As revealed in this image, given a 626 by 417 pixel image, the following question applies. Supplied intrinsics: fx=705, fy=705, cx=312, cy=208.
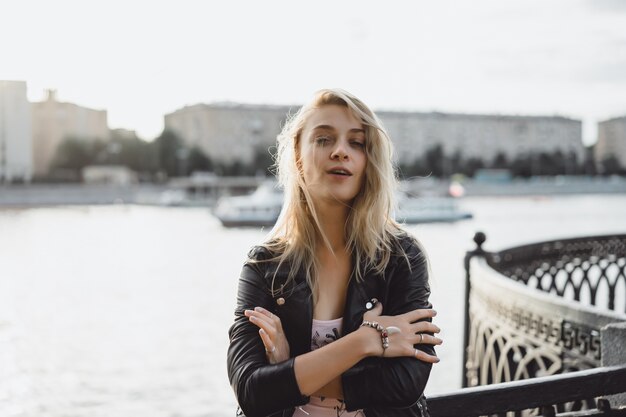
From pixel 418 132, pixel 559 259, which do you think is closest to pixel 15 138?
pixel 418 132

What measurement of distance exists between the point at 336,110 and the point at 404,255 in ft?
1.35

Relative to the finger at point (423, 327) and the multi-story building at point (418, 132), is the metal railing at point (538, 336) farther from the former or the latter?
the multi-story building at point (418, 132)

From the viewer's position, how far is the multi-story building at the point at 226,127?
8819 cm

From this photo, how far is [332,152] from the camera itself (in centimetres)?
181

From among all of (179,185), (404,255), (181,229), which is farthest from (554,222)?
(404,255)

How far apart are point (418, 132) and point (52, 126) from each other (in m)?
48.6

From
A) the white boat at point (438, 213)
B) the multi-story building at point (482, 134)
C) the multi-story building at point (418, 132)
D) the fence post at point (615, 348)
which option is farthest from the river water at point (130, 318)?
the multi-story building at point (482, 134)

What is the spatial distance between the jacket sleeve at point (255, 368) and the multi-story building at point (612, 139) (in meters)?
122

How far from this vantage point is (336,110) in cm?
182

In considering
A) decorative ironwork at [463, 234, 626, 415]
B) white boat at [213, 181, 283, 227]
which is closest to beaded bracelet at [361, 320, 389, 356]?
decorative ironwork at [463, 234, 626, 415]

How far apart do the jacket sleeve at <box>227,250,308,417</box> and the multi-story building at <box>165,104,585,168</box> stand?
3211 inches

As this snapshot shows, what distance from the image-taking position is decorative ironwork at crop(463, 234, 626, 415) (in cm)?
326

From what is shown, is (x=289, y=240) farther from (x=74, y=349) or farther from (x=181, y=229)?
(x=181, y=229)

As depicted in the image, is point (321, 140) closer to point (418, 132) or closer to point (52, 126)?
point (52, 126)
